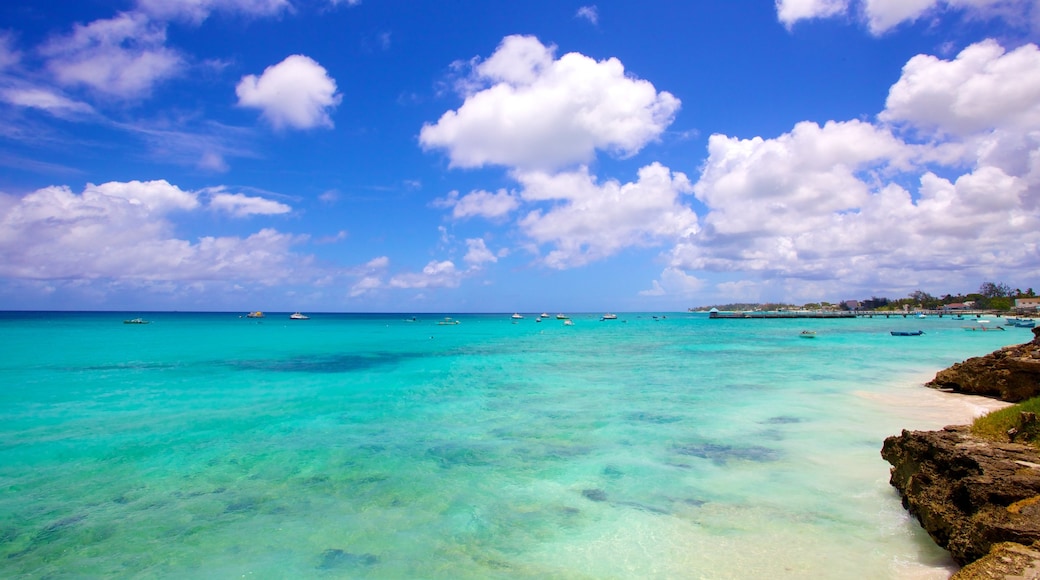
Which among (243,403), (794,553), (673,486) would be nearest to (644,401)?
(673,486)

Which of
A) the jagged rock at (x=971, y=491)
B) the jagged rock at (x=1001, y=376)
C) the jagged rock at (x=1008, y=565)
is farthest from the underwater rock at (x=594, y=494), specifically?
the jagged rock at (x=1001, y=376)

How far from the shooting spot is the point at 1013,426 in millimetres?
8477

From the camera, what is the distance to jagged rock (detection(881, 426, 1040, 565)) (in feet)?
18.7

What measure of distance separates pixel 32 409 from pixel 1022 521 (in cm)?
2573

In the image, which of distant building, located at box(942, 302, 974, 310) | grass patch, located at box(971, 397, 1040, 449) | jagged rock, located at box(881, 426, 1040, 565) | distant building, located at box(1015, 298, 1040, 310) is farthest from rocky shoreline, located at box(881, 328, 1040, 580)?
distant building, located at box(942, 302, 974, 310)

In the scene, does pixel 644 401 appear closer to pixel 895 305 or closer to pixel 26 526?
pixel 26 526

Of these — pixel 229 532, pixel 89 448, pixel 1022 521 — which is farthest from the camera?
pixel 89 448

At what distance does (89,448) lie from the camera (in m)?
13.0

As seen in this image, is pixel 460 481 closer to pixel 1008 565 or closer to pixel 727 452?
pixel 727 452

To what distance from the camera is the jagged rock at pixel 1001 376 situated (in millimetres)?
Answer: 16359

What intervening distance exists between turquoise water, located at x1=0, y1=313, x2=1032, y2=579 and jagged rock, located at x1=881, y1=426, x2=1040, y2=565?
1.49 feet

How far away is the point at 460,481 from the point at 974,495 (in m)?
8.02

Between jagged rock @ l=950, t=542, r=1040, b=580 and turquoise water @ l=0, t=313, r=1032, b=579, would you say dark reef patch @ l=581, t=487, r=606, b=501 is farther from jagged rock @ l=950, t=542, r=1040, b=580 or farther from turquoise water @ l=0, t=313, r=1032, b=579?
jagged rock @ l=950, t=542, r=1040, b=580

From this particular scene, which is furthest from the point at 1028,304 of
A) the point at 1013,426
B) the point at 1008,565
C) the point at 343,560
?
the point at 343,560
